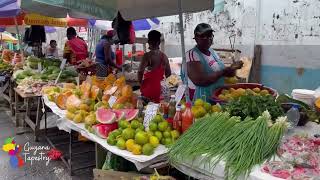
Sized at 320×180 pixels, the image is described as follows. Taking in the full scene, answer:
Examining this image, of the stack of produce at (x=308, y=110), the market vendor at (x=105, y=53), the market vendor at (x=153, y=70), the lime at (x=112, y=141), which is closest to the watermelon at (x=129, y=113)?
the lime at (x=112, y=141)

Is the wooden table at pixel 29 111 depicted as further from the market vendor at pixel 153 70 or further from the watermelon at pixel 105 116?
the watermelon at pixel 105 116

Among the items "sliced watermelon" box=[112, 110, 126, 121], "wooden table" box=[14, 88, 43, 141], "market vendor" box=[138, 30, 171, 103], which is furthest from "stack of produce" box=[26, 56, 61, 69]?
"sliced watermelon" box=[112, 110, 126, 121]

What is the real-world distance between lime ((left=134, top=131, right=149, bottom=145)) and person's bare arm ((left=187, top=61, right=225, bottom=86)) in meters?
1.13

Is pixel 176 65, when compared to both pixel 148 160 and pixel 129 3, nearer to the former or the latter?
pixel 129 3

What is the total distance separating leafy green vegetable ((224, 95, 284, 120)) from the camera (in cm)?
255

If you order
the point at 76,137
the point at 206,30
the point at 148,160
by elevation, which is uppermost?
the point at 206,30

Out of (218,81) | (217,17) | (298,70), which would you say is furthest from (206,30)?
(217,17)

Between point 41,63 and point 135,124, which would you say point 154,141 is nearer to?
point 135,124

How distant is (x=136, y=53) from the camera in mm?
10594

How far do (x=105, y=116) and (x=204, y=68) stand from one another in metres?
1.19

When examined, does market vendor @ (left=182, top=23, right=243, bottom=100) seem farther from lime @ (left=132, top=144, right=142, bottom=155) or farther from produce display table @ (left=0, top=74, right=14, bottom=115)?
produce display table @ (left=0, top=74, right=14, bottom=115)

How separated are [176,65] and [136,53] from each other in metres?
2.66

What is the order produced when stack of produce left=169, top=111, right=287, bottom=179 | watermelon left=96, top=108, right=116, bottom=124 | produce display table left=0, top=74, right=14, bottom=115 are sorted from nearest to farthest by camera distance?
stack of produce left=169, top=111, right=287, bottom=179, watermelon left=96, top=108, right=116, bottom=124, produce display table left=0, top=74, right=14, bottom=115

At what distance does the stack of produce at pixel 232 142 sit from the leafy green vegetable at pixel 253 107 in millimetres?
111
